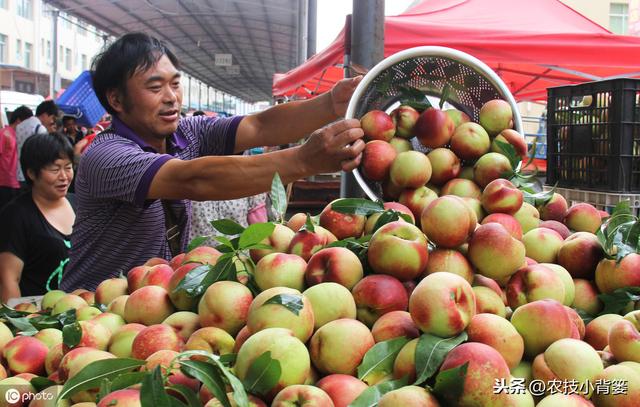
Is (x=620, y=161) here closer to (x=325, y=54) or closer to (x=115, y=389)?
(x=115, y=389)

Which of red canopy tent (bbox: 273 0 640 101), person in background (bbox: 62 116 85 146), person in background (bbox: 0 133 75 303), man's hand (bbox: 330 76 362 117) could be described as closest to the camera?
man's hand (bbox: 330 76 362 117)

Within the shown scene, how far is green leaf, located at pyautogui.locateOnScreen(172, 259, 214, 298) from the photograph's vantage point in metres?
1.51

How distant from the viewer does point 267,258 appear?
1.51 m

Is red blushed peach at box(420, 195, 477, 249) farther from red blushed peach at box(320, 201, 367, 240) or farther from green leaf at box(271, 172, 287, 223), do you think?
green leaf at box(271, 172, 287, 223)

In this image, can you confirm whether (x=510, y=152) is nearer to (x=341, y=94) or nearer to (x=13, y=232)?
(x=341, y=94)

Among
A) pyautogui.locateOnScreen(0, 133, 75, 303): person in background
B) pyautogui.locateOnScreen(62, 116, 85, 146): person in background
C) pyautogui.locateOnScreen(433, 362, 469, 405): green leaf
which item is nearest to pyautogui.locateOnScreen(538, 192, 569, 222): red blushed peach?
pyautogui.locateOnScreen(433, 362, 469, 405): green leaf

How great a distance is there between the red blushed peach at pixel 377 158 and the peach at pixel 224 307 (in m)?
0.74

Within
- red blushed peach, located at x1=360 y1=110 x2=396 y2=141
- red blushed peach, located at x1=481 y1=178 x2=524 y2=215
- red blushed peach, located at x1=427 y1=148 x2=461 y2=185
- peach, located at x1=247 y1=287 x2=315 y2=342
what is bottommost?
peach, located at x1=247 y1=287 x2=315 y2=342

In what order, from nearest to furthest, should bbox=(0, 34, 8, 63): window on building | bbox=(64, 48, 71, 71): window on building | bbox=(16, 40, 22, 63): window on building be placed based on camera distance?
1. bbox=(0, 34, 8, 63): window on building
2. bbox=(16, 40, 22, 63): window on building
3. bbox=(64, 48, 71, 71): window on building

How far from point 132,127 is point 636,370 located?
6.86 ft

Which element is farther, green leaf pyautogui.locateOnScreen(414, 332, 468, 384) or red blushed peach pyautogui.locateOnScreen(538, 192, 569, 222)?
red blushed peach pyautogui.locateOnScreen(538, 192, 569, 222)

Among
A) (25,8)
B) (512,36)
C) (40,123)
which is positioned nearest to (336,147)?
(512,36)

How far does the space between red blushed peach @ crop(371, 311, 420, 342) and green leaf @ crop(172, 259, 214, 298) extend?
0.49 metres

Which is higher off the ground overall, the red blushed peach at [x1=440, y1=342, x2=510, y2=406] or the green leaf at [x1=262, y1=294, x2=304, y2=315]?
the green leaf at [x1=262, y1=294, x2=304, y2=315]
